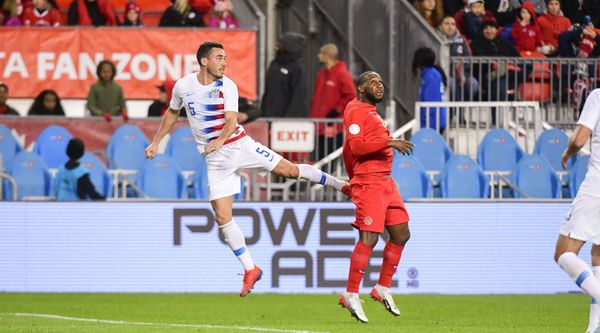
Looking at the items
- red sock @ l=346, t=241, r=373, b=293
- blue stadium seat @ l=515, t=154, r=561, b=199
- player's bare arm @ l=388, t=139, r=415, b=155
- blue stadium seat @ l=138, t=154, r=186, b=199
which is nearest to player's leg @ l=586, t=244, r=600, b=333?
player's bare arm @ l=388, t=139, r=415, b=155

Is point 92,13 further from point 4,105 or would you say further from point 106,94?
point 4,105

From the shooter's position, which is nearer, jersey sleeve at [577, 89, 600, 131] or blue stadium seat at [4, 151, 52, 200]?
jersey sleeve at [577, 89, 600, 131]

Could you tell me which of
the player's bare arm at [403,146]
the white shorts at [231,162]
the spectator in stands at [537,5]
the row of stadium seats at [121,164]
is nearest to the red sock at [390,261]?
the player's bare arm at [403,146]

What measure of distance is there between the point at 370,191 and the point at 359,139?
21.1 inches

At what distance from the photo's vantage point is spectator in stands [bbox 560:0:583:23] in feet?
A: 55.5

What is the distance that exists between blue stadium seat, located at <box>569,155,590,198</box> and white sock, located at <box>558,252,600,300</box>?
8.34 meters

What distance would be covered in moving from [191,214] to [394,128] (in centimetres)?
397

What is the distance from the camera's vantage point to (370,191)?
1352 centimetres

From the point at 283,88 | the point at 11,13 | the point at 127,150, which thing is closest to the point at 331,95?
the point at 283,88

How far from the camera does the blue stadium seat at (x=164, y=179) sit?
19.6 meters

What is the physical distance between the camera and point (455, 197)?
19641mm

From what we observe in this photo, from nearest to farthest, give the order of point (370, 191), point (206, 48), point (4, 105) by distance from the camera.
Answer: point (370, 191) → point (206, 48) → point (4, 105)

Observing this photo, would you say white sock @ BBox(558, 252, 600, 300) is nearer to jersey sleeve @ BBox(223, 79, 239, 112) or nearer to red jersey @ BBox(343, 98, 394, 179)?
red jersey @ BBox(343, 98, 394, 179)

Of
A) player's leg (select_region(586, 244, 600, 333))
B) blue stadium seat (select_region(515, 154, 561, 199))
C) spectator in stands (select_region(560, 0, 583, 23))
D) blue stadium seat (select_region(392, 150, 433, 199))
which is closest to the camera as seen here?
player's leg (select_region(586, 244, 600, 333))
